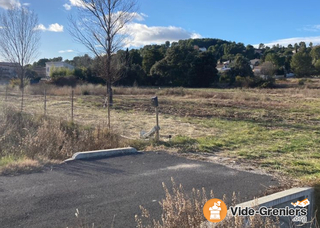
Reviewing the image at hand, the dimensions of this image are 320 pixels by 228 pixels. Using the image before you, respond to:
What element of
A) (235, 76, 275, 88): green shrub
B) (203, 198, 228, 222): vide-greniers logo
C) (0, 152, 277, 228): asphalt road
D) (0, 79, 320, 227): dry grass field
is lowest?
(0, 152, 277, 228): asphalt road

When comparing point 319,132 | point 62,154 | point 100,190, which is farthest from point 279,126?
point 100,190

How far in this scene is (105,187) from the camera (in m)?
Answer: 5.45

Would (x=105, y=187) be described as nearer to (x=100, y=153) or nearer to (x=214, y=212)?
(x=100, y=153)

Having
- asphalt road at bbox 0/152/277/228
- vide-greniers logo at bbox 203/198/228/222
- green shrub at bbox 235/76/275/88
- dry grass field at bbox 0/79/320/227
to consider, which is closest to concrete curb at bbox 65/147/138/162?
asphalt road at bbox 0/152/277/228

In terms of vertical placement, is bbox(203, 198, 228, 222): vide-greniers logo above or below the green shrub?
below

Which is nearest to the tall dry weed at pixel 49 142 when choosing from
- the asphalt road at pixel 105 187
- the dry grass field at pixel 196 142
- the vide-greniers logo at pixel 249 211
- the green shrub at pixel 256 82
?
the dry grass field at pixel 196 142

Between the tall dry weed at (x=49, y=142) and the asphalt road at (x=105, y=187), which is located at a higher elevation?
the tall dry weed at (x=49, y=142)

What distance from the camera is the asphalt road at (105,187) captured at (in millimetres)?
4273

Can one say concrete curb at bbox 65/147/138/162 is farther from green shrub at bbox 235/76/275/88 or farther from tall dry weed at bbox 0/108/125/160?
green shrub at bbox 235/76/275/88

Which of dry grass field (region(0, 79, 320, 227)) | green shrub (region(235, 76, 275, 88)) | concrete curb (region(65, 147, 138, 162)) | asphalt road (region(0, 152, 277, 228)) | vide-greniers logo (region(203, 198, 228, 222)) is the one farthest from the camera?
green shrub (region(235, 76, 275, 88))

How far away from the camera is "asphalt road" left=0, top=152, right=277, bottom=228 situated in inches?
168

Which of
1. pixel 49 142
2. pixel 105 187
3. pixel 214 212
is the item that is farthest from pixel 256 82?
pixel 214 212

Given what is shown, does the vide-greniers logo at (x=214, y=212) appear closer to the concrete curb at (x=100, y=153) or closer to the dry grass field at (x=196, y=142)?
the dry grass field at (x=196, y=142)

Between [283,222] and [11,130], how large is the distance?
8294mm
